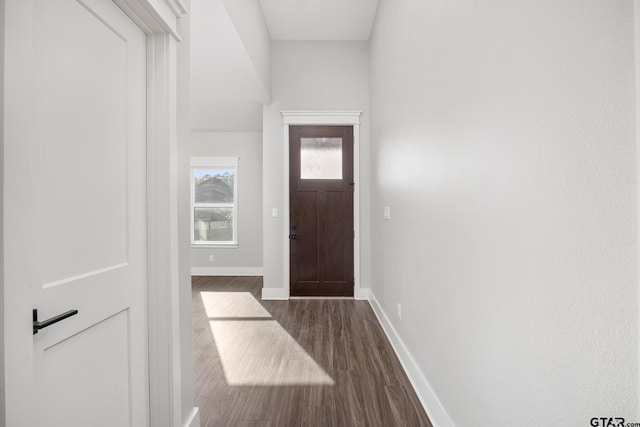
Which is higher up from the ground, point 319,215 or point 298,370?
point 319,215

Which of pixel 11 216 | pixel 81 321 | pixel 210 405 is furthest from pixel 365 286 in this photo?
pixel 11 216

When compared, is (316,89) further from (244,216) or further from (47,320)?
(47,320)

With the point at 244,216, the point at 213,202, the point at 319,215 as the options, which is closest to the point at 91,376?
the point at 319,215

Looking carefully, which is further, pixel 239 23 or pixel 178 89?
pixel 239 23

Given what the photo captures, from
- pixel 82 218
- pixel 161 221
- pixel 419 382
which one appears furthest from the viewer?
pixel 419 382

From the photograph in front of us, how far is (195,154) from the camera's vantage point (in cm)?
616

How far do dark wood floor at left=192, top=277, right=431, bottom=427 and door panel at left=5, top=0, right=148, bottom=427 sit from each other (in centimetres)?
74

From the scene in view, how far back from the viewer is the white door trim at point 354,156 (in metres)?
4.20

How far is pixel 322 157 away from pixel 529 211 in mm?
3485

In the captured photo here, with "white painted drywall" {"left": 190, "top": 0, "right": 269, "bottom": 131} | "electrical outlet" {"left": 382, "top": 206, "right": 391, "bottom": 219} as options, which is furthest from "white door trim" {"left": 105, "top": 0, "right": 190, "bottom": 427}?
"electrical outlet" {"left": 382, "top": 206, "right": 391, "bottom": 219}

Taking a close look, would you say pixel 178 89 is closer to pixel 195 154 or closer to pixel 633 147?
pixel 633 147

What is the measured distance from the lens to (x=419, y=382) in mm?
1965

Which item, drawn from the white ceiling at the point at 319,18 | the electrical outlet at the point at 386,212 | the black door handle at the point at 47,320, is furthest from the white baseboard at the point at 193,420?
the white ceiling at the point at 319,18

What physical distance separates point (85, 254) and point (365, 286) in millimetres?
3568
